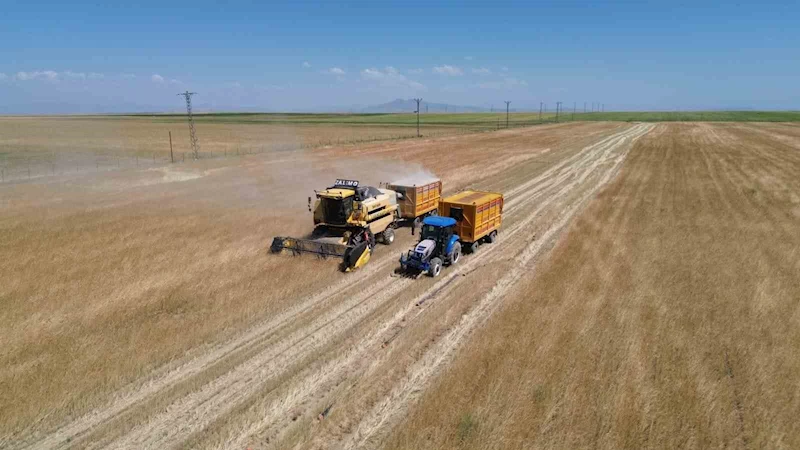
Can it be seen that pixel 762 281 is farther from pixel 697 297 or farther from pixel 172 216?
pixel 172 216

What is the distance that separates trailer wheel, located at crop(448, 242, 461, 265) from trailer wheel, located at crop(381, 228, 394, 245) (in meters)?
3.59

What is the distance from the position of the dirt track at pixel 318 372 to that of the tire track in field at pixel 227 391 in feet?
0.08

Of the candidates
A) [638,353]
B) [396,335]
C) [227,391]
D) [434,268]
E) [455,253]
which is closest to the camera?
[227,391]

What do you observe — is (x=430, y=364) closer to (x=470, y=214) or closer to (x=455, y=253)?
(x=455, y=253)

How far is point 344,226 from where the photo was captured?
61.4 feet

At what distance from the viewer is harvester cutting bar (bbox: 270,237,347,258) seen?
703 inches

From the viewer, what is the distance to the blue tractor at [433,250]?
16.3m

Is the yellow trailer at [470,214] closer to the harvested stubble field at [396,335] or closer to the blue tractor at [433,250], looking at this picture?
the blue tractor at [433,250]

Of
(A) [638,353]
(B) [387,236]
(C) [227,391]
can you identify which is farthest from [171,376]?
(A) [638,353]

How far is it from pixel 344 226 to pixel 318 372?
8530 millimetres

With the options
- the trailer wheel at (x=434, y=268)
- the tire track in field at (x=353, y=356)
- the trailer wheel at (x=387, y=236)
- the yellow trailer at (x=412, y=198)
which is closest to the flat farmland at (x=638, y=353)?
the tire track in field at (x=353, y=356)

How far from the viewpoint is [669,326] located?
41.9 ft

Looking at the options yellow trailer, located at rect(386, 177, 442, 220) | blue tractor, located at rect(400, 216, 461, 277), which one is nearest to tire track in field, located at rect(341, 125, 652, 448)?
blue tractor, located at rect(400, 216, 461, 277)

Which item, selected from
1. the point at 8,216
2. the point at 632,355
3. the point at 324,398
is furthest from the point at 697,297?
the point at 8,216
